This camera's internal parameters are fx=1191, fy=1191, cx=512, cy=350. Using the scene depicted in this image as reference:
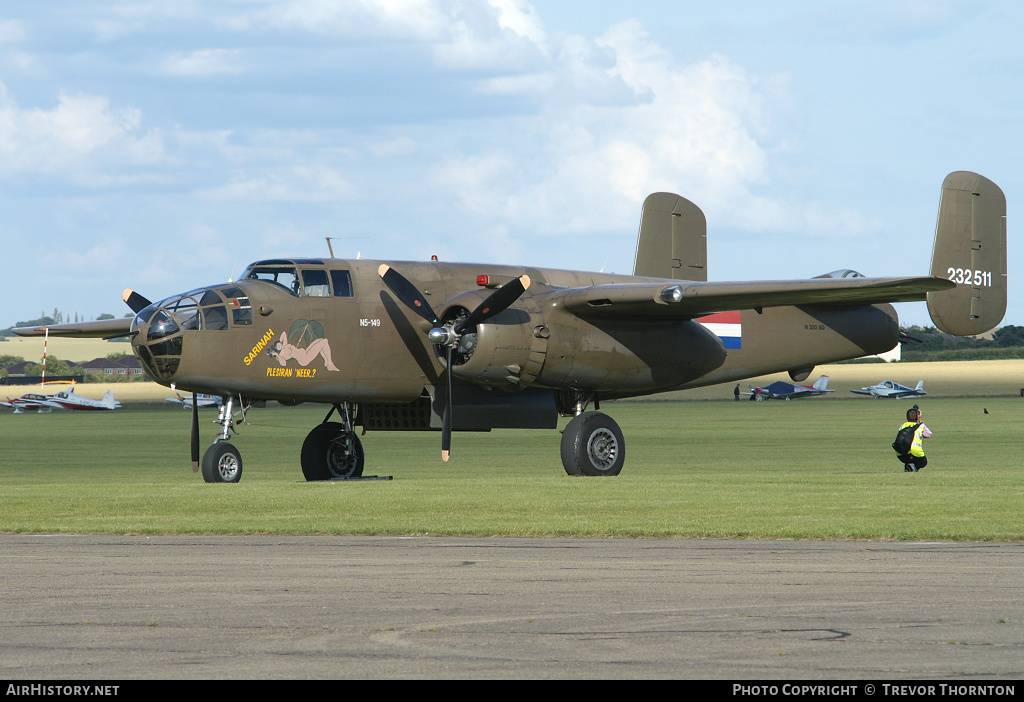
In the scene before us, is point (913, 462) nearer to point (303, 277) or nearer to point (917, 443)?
point (917, 443)

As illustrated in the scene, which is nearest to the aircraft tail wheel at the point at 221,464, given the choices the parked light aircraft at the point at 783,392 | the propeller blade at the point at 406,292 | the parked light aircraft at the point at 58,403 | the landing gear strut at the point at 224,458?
the landing gear strut at the point at 224,458

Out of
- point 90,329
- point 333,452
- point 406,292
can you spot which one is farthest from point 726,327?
point 90,329

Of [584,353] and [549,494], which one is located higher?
[584,353]

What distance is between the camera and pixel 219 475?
83.3 ft

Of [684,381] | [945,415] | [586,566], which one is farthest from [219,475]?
[945,415]

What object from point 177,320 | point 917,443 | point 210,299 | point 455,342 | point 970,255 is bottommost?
point 917,443

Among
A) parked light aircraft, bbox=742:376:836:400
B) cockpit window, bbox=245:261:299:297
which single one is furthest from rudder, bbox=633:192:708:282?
parked light aircraft, bbox=742:376:836:400

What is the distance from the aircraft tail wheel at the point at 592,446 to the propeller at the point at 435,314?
2.77 m

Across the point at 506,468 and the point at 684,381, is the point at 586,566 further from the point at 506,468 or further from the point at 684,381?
the point at 506,468

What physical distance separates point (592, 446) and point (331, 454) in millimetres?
6454

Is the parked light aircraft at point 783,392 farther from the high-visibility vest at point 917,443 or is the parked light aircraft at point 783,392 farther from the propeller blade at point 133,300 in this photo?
the propeller blade at point 133,300

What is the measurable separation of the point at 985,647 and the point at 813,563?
4.73 m

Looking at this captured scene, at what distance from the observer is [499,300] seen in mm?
25234

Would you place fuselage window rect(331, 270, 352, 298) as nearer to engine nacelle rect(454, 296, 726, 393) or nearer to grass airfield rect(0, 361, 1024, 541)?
engine nacelle rect(454, 296, 726, 393)
